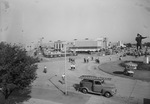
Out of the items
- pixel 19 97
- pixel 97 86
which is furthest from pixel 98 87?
pixel 19 97

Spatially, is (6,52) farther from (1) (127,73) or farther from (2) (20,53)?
(1) (127,73)

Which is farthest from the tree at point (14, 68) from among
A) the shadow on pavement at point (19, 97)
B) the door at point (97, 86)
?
the door at point (97, 86)

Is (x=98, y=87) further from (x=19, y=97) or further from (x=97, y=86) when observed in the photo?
(x=19, y=97)

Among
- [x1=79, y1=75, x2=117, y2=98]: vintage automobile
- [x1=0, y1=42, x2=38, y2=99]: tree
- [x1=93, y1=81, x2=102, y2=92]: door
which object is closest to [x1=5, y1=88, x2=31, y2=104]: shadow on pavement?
[x1=0, y1=42, x2=38, y2=99]: tree

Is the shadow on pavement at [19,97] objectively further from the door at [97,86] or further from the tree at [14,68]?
the door at [97,86]

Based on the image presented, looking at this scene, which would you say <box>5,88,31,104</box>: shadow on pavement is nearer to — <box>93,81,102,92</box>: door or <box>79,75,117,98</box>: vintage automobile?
<box>79,75,117,98</box>: vintage automobile

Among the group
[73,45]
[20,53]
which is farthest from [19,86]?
[73,45]
